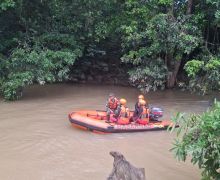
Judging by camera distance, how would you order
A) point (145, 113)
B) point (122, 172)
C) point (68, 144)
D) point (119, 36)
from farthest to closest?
point (119, 36) < point (145, 113) < point (68, 144) < point (122, 172)

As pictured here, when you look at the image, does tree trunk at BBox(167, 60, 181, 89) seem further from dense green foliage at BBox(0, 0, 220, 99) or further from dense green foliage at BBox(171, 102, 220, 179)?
dense green foliage at BBox(171, 102, 220, 179)

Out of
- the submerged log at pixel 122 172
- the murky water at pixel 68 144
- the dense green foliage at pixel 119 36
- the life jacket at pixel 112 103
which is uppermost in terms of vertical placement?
the dense green foliage at pixel 119 36

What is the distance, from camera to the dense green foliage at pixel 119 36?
13.0 m

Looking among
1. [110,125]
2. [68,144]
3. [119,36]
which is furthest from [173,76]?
[68,144]

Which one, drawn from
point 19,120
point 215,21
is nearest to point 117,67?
point 215,21

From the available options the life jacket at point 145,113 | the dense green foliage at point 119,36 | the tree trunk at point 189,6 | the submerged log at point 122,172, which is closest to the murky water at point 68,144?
the life jacket at point 145,113

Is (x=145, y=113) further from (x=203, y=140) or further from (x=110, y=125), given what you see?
(x=203, y=140)

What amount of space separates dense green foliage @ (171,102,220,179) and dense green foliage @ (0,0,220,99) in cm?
722

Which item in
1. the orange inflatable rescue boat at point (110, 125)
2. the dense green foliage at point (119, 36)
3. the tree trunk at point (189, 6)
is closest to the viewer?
the orange inflatable rescue boat at point (110, 125)

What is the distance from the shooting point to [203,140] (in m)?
5.26

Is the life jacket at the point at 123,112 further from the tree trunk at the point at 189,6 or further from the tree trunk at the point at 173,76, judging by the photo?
the tree trunk at the point at 189,6

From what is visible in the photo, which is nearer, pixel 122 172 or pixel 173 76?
pixel 122 172

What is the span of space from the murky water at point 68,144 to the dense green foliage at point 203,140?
2264 mm

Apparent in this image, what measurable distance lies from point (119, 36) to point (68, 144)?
7.71 meters
